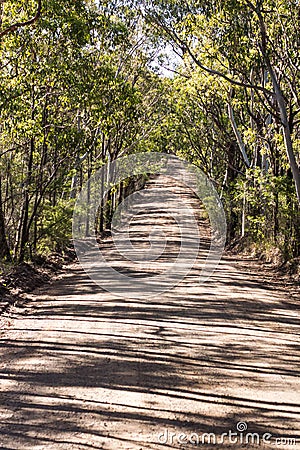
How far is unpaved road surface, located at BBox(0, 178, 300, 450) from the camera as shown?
5.96 metres

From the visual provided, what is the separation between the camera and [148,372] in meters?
8.02

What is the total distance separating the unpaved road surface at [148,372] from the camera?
5957mm

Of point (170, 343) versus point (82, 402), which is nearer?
point (82, 402)

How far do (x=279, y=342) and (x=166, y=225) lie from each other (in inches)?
1051

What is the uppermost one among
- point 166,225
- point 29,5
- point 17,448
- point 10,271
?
point 29,5

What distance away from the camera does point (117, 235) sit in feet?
110

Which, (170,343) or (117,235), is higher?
(117,235)

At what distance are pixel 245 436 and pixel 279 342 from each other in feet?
13.7

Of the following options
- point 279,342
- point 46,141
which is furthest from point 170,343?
point 46,141

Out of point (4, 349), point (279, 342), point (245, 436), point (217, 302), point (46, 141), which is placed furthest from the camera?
point (46, 141)

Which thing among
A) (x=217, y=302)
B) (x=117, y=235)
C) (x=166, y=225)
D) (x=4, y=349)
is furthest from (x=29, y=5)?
(x=166, y=225)

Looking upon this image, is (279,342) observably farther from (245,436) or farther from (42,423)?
(42,423)

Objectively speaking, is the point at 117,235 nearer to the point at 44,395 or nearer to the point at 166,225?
the point at 166,225

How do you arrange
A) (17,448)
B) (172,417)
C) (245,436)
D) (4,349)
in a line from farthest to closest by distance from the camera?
(4,349), (172,417), (245,436), (17,448)
